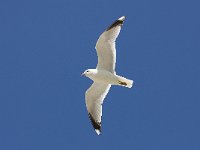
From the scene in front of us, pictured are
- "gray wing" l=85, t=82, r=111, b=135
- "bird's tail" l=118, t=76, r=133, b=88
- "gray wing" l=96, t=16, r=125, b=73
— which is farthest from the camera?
"gray wing" l=85, t=82, r=111, b=135

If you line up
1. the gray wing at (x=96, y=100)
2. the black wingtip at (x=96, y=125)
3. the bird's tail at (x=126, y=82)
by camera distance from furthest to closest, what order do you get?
the black wingtip at (x=96, y=125) → the gray wing at (x=96, y=100) → the bird's tail at (x=126, y=82)

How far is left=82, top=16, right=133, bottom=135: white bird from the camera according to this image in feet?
67.3

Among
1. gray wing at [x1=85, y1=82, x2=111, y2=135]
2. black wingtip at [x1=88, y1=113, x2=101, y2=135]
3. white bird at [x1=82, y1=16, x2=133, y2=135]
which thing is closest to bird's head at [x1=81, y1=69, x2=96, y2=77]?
white bird at [x1=82, y1=16, x2=133, y2=135]

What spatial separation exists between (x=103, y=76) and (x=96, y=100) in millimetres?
1244

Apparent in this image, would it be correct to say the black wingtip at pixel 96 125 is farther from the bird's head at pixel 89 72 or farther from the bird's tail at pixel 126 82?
the bird's tail at pixel 126 82

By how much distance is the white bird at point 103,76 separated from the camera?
67.3ft

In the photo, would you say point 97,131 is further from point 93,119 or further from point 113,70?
point 113,70

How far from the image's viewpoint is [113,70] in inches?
827

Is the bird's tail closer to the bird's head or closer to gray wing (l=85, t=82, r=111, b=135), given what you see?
the bird's head

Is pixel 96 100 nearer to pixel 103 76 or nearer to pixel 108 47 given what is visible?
pixel 103 76

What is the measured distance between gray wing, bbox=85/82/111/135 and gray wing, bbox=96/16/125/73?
821mm

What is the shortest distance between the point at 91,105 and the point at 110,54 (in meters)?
1.87

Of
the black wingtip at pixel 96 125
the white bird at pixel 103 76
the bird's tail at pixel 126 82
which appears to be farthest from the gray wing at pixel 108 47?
the black wingtip at pixel 96 125

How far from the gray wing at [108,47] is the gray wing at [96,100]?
82 cm
